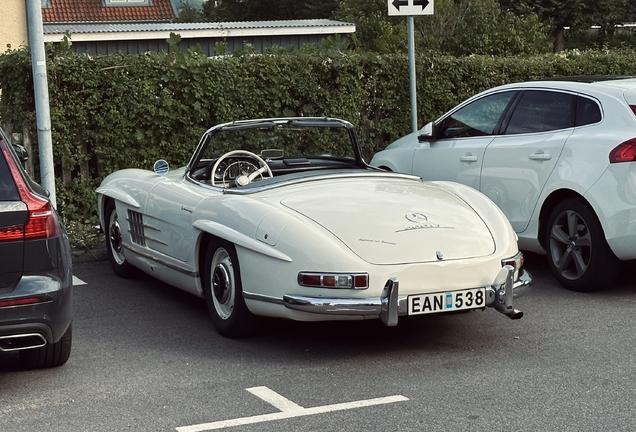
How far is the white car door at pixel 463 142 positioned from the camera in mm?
9141

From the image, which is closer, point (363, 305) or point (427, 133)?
point (363, 305)

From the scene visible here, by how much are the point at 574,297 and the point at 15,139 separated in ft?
20.7

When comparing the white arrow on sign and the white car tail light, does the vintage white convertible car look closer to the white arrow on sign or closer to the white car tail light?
the white car tail light

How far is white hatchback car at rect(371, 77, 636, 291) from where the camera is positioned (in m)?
7.80

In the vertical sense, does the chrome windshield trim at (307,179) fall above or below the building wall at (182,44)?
above

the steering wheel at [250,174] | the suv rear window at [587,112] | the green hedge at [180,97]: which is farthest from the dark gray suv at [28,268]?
the green hedge at [180,97]

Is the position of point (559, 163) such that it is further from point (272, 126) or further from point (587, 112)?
point (272, 126)

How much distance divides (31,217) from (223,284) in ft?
5.33

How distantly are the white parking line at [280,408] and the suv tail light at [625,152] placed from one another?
3193 mm

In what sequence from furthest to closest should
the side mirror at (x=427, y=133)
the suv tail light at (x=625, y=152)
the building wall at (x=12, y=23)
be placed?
the building wall at (x=12, y=23) → the side mirror at (x=427, y=133) → the suv tail light at (x=625, y=152)

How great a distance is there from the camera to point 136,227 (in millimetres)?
8227

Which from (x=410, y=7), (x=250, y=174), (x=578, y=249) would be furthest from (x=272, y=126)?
(x=410, y=7)

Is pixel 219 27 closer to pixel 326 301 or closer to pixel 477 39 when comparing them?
pixel 477 39

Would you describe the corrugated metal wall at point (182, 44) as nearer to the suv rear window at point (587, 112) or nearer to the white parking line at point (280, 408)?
the suv rear window at point (587, 112)
